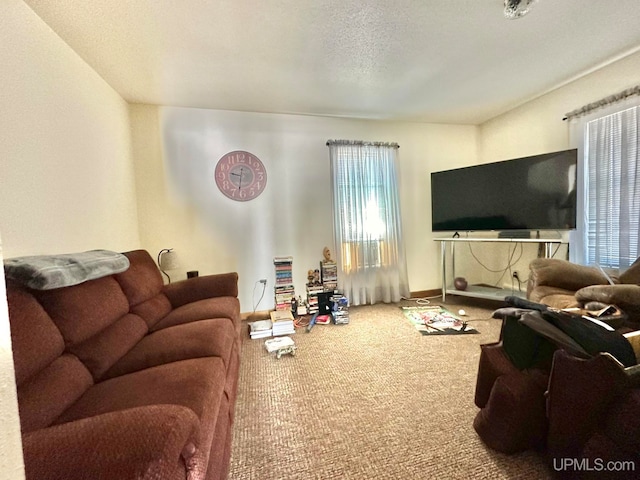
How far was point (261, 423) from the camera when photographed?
1311 mm

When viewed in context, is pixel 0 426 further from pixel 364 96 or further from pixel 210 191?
pixel 364 96

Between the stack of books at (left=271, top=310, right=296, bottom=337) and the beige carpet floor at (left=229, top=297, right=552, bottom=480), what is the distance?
0.70 ft

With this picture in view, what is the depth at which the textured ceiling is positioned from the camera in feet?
4.92

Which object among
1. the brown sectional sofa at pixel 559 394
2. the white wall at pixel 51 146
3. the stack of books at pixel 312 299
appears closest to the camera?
the brown sectional sofa at pixel 559 394

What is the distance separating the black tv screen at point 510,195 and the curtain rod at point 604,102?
15.8 inches

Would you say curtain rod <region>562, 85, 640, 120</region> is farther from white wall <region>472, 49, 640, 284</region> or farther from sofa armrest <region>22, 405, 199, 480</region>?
sofa armrest <region>22, 405, 199, 480</region>

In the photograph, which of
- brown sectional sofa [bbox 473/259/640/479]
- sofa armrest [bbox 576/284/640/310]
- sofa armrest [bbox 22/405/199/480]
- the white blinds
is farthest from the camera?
the white blinds

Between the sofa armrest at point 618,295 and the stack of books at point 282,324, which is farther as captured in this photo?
the stack of books at point 282,324

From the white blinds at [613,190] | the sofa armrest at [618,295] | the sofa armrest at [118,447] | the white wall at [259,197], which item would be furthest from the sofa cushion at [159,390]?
the white blinds at [613,190]

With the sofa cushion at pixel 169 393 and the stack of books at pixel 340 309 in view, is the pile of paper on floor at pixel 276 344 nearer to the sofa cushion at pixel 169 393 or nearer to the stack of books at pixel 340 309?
the stack of books at pixel 340 309

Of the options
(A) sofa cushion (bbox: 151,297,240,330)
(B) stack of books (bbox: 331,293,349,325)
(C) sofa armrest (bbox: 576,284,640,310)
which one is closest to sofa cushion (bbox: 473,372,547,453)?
(C) sofa armrest (bbox: 576,284,640,310)

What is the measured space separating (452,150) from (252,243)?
299 cm

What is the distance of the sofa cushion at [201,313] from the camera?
5.46 ft

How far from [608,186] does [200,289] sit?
368 centimetres
